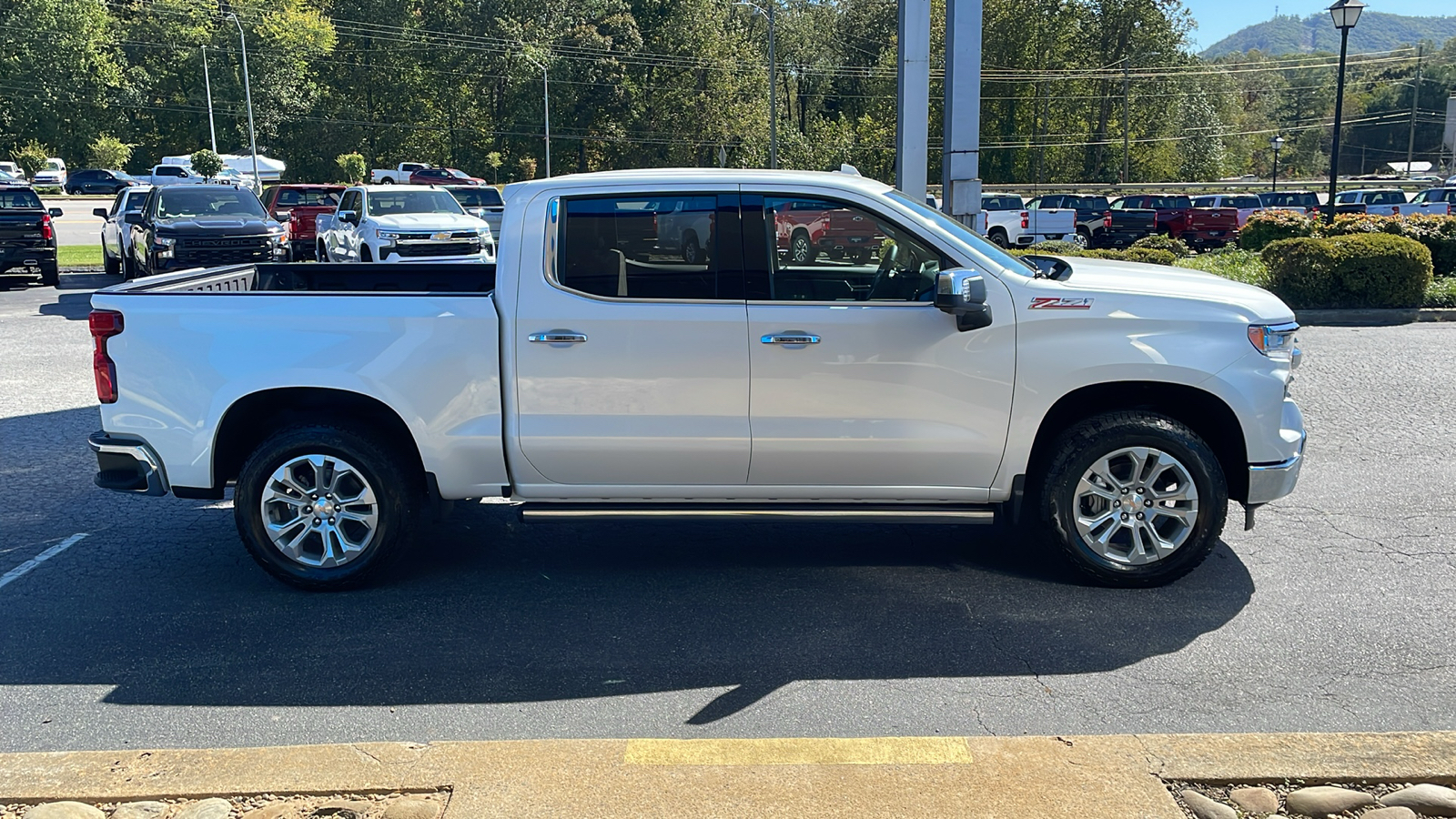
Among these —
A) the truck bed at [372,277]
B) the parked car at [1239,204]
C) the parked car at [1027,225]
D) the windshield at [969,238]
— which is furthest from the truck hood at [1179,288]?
the parked car at [1239,204]

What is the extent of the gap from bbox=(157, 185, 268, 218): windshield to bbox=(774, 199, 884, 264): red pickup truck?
1581 cm

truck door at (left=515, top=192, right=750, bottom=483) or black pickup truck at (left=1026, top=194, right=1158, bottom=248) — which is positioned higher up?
truck door at (left=515, top=192, right=750, bottom=483)

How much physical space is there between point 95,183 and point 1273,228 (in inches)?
2485

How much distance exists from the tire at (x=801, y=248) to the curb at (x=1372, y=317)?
1145 cm

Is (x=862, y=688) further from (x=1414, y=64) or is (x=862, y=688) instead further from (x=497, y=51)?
(x=1414, y=64)

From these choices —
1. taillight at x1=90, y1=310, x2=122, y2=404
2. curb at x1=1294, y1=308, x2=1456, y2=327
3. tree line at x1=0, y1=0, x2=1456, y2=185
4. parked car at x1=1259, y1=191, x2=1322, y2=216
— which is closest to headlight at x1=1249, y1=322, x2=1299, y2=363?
taillight at x1=90, y1=310, x2=122, y2=404

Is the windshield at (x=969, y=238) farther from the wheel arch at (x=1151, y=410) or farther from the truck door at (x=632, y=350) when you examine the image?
the truck door at (x=632, y=350)

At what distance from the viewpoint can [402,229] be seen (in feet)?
65.7

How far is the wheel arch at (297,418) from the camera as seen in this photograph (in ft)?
17.5

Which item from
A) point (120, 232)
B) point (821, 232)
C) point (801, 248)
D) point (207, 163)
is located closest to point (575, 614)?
point (801, 248)

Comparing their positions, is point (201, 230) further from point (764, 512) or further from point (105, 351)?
point (764, 512)

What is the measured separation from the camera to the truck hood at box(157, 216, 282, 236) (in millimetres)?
17609

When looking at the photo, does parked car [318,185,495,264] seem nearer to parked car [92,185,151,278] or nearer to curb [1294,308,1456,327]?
parked car [92,185,151,278]

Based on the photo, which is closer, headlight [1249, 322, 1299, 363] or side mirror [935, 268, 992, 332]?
side mirror [935, 268, 992, 332]
